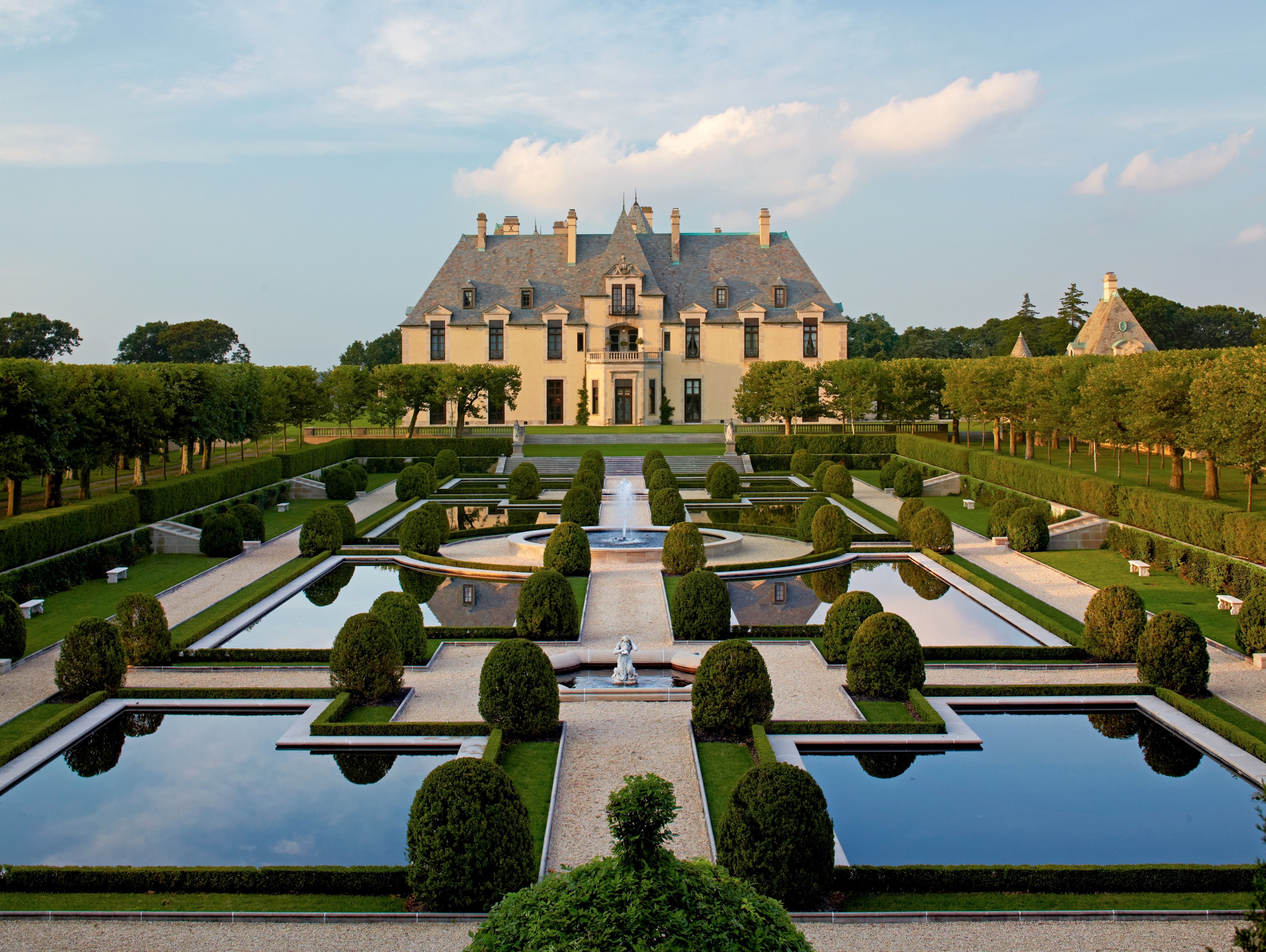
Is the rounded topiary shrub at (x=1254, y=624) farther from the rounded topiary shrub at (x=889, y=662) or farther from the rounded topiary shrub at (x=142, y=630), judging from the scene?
the rounded topiary shrub at (x=142, y=630)

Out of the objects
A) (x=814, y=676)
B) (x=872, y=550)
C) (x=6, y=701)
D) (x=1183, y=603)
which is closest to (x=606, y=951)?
(x=814, y=676)

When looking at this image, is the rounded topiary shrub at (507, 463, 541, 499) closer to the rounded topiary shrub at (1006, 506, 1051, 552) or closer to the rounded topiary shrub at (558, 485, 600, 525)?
the rounded topiary shrub at (558, 485, 600, 525)

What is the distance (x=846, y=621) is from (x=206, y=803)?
362 inches

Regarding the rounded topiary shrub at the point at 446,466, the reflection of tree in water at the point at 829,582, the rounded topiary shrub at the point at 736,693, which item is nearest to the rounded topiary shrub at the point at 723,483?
the reflection of tree in water at the point at 829,582

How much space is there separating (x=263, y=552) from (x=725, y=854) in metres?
19.5

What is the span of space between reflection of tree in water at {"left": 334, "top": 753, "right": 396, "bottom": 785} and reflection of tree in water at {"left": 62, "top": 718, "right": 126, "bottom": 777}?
2.63 meters

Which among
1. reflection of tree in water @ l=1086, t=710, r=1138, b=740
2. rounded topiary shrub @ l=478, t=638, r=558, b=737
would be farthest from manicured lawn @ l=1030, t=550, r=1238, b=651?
rounded topiary shrub @ l=478, t=638, r=558, b=737

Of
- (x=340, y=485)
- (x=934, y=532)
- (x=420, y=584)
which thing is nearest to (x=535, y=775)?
(x=420, y=584)

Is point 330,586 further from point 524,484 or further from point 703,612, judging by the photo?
point 524,484

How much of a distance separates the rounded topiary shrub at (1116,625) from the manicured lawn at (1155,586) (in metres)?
1.70

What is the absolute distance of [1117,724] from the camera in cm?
1330

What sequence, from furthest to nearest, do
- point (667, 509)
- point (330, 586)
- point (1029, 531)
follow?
point (667, 509) < point (1029, 531) < point (330, 586)

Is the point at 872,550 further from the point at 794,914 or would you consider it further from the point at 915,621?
the point at 794,914

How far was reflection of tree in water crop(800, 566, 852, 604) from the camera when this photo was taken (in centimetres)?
2089
